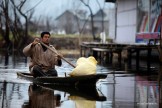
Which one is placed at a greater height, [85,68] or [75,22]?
[75,22]

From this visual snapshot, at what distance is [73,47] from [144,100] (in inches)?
1610

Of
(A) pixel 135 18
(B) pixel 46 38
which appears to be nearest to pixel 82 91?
(B) pixel 46 38

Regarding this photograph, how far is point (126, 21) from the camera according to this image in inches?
1448

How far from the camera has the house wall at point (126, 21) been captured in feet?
114

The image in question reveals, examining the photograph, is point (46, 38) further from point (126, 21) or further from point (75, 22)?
point (75, 22)

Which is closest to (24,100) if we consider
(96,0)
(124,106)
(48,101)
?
(48,101)

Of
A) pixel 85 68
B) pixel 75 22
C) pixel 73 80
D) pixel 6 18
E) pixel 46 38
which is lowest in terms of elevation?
pixel 73 80

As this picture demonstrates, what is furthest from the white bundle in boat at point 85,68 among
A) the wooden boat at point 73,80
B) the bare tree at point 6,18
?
the bare tree at point 6,18

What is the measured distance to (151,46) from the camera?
959 inches

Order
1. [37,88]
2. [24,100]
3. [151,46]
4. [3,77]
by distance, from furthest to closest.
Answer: [151,46] → [3,77] → [37,88] → [24,100]

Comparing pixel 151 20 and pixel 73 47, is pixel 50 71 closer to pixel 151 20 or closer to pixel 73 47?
pixel 151 20

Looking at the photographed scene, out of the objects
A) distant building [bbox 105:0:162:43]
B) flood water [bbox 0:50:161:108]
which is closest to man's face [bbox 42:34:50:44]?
flood water [bbox 0:50:161:108]

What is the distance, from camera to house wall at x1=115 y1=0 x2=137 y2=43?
3469 cm

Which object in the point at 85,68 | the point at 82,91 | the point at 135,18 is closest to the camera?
the point at 82,91
